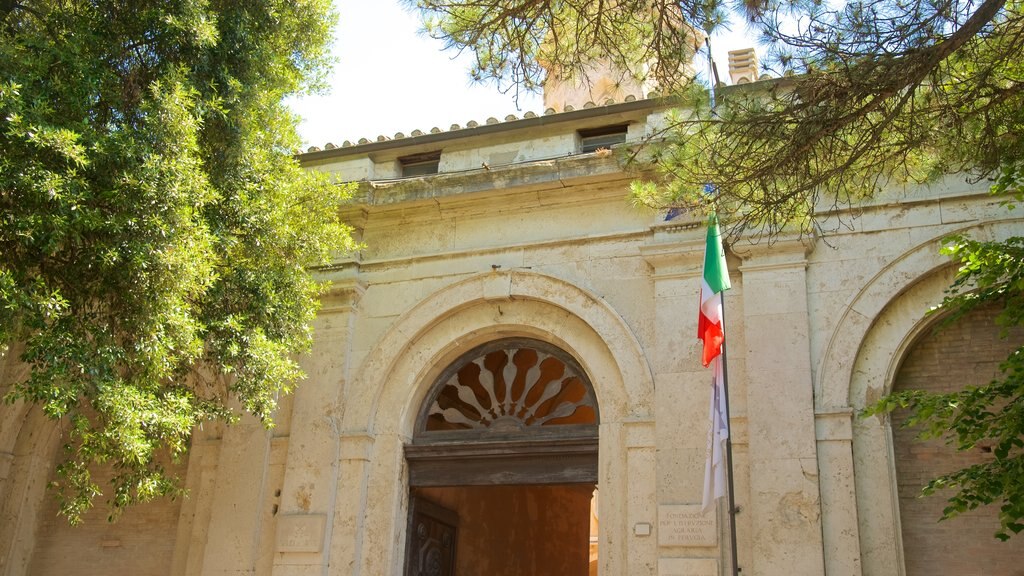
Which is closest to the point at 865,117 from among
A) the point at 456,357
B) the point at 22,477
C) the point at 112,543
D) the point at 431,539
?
the point at 456,357

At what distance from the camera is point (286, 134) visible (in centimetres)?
878

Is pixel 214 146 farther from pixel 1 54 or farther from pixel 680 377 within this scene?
pixel 680 377

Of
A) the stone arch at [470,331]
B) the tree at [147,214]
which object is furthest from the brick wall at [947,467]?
the tree at [147,214]

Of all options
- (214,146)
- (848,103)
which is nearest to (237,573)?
(214,146)

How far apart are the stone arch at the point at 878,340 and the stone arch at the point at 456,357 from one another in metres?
1.76

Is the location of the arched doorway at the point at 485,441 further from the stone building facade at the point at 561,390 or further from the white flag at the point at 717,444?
the white flag at the point at 717,444

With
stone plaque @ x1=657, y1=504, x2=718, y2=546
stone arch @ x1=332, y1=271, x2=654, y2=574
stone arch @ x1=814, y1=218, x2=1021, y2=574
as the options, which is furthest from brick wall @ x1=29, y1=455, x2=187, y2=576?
stone arch @ x1=814, y1=218, x2=1021, y2=574

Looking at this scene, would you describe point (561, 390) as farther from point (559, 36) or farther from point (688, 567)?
point (559, 36)

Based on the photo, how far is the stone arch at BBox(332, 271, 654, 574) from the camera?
9.35 m

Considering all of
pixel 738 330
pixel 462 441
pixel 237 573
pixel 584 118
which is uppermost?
pixel 584 118

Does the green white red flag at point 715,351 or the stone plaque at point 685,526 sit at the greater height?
the green white red flag at point 715,351

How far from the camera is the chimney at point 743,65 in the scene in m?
11.9

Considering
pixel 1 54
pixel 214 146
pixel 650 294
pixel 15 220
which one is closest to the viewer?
pixel 15 220

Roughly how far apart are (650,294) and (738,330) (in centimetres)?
99
